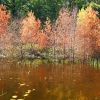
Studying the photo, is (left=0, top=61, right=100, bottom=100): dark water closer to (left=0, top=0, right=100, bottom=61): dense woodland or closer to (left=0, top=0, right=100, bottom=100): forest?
(left=0, top=0, right=100, bottom=100): forest

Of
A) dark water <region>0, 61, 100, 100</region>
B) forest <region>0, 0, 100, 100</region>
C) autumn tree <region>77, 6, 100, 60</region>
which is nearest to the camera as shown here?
dark water <region>0, 61, 100, 100</region>

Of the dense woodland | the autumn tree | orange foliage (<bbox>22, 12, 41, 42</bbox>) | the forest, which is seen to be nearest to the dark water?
the forest

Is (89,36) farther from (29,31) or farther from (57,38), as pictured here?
(29,31)

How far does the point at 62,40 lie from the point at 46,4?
25.8 metres

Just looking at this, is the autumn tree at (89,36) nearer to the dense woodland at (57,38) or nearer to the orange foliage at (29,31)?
the dense woodland at (57,38)

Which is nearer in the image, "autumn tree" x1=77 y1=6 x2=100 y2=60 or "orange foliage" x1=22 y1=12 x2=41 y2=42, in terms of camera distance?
"autumn tree" x1=77 y1=6 x2=100 y2=60

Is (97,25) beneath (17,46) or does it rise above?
above

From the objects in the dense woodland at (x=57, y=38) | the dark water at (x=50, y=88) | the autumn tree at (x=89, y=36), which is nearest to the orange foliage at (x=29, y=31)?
the dense woodland at (x=57, y=38)

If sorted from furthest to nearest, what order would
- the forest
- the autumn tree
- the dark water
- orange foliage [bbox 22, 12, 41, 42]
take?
orange foliage [bbox 22, 12, 41, 42], the autumn tree, the forest, the dark water

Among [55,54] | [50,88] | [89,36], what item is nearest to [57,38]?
[55,54]

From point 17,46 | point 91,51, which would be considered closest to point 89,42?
point 91,51

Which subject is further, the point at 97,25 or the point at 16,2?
the point at 16,2

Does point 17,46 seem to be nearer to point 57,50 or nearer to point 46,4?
point 57,50

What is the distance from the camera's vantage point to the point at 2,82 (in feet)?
74.5
